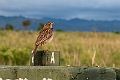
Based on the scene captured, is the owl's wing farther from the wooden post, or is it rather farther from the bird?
the wooden post

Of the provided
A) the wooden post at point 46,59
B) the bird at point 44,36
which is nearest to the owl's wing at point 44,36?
the bird at point 44,36

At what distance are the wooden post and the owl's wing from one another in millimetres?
899

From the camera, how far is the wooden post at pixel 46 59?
14.1ft

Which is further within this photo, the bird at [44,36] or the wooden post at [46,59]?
the bird at [44,36]

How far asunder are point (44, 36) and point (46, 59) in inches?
43.2

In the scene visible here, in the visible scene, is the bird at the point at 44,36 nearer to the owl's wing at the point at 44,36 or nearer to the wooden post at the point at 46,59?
the owl's wing at the point at 44,36

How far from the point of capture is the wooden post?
430cm

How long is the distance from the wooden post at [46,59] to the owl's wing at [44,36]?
90 centimetres

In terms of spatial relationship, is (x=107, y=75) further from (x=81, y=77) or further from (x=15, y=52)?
(x=15, y=52)

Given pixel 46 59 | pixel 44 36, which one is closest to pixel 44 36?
pixel 44 36

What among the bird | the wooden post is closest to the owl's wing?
the bird

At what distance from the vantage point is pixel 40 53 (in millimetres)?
4492

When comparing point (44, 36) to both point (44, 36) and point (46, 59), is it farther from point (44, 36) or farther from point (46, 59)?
point (46, 59)

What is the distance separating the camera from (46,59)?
4.38 metres
